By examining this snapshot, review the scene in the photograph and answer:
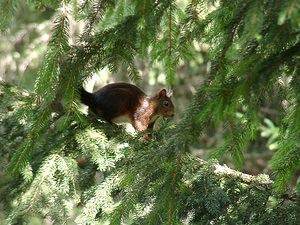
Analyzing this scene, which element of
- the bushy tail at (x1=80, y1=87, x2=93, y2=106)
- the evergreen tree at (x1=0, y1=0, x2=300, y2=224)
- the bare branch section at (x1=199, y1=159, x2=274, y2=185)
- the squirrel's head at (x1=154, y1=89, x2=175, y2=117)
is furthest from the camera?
the squirrel's head at (x1=154, y1=89, x2=175, y2=117)

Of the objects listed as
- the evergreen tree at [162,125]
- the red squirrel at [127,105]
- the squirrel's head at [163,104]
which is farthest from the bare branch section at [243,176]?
the squirrel's head at [163,104]

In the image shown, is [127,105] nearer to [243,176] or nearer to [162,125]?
[162,125]

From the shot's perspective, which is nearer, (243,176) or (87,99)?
(243,176)

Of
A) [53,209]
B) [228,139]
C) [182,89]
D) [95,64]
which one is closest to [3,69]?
[182,89]

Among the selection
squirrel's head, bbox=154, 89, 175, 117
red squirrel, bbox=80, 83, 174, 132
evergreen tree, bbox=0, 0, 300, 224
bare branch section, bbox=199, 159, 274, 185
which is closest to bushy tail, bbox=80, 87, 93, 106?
red squirrel, bbox=80, 83, 174, 132

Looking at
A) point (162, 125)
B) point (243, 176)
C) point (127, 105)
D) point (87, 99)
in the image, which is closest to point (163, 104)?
point (127, 105)

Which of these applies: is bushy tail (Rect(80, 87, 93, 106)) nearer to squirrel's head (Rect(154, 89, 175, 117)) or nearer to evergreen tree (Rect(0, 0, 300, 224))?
evergreen tree (Rect(0, 0, 300, 224))

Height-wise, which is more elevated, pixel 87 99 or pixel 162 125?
pixel 87 99
